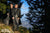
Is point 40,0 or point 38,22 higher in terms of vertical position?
point 40,0

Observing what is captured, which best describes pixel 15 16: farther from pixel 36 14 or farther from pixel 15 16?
pixel 36 14

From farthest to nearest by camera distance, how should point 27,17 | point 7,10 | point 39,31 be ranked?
point 7,10 < point 27,17 < point 39,31

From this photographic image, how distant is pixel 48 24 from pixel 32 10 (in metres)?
2.38

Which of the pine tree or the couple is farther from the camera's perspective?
the couple

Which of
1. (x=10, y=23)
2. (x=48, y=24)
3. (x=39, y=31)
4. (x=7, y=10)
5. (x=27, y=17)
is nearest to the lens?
(x=48, y=24)

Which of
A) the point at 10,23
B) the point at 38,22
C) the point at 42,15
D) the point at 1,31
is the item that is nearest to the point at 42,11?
the point at 42,15

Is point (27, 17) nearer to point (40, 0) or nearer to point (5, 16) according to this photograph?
point (40, 0)

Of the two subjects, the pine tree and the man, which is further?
the man

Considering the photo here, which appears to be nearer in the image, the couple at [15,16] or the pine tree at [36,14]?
the pine tree at [36,14]

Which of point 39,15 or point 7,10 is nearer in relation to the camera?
point 39,15

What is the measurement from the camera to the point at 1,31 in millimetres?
10836

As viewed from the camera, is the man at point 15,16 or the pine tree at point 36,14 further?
the man at point 15,16

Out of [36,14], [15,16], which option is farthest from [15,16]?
[36,14]

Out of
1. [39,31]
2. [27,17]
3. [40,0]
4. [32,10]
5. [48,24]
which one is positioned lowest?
[39,31]
